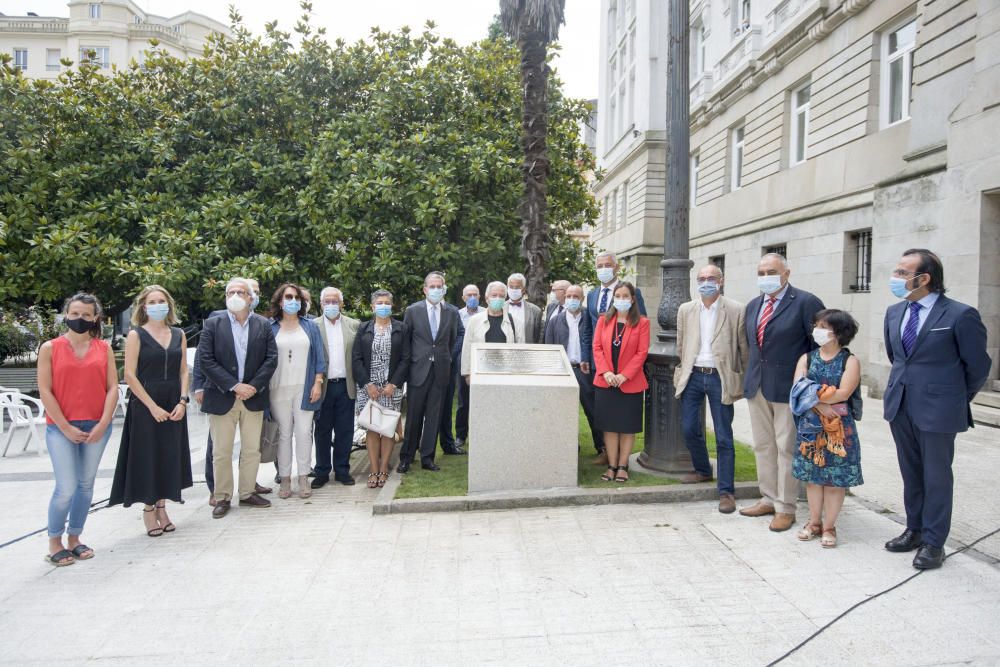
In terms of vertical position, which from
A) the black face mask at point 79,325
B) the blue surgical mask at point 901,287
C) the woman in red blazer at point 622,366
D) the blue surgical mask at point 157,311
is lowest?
the woman in red blazer at point 622,366

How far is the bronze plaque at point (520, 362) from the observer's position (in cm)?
621

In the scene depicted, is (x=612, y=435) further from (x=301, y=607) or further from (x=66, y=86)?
(x=66, y=86)

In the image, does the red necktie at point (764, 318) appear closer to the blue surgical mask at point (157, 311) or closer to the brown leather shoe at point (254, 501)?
the brown leather shoe at point (254, 501)

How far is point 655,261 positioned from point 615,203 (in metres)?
7.71

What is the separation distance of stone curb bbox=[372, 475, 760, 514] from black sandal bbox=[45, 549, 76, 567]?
2.22 meters

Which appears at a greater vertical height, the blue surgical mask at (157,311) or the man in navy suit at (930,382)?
the blue surgical mask at (157,311)

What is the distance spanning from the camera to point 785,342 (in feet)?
16.8

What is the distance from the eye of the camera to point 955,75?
10922mm

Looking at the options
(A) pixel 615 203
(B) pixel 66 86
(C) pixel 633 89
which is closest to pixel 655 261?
(A) pixel 615 203

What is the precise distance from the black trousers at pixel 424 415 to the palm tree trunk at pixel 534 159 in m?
3.73

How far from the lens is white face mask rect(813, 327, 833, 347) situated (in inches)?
183

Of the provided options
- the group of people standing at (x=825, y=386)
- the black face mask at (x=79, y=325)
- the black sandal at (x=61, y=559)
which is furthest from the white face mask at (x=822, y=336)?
the black sandal at (x=61, y=559)

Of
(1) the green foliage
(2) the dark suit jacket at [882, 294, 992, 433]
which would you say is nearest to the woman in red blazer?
(2) the dark suit jacket at [882, 294, 992, 433]

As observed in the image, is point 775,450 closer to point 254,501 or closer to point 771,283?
point 771,283
